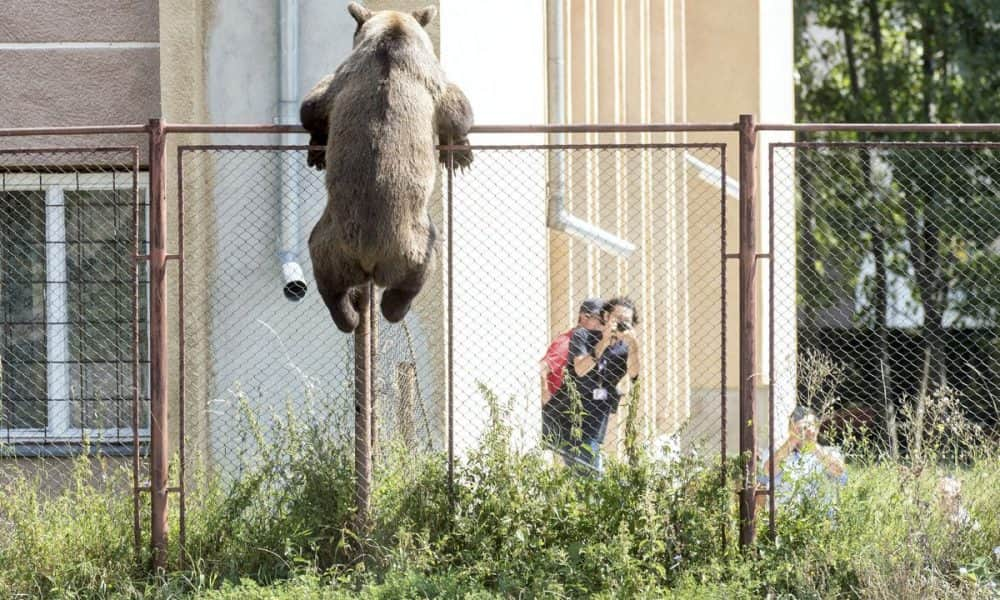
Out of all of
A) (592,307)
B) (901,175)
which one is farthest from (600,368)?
(901,175)

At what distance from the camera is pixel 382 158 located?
6.86 meters

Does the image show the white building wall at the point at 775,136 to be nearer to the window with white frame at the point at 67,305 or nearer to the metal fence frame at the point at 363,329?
the metal fence frame at the point at 363,329

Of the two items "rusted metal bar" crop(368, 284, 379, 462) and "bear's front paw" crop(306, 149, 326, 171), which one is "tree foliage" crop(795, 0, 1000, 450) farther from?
"bear's front paw" crop(306, 149, 326, 171)

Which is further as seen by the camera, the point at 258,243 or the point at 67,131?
the point at 258,243

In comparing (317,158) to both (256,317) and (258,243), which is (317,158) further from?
(256,317)

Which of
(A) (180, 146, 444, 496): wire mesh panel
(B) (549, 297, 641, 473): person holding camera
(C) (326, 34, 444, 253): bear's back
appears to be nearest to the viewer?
(C) (326, 34, 444, 253): bear's back

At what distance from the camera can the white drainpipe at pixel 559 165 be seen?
1050 cm

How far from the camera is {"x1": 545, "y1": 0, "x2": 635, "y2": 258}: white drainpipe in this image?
34.4 feet

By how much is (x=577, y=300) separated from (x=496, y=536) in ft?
14.5

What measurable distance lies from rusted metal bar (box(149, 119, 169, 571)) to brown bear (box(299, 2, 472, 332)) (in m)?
0.91

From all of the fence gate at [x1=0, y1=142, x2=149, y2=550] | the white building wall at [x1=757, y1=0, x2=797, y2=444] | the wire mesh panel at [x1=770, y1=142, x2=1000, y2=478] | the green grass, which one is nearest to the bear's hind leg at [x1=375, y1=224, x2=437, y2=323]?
the green grass

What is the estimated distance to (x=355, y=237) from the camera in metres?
6.92

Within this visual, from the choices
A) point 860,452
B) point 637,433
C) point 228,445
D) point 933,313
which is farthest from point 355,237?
point 933,313

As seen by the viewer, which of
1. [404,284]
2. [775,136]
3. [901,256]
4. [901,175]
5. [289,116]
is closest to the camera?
[404,284]
